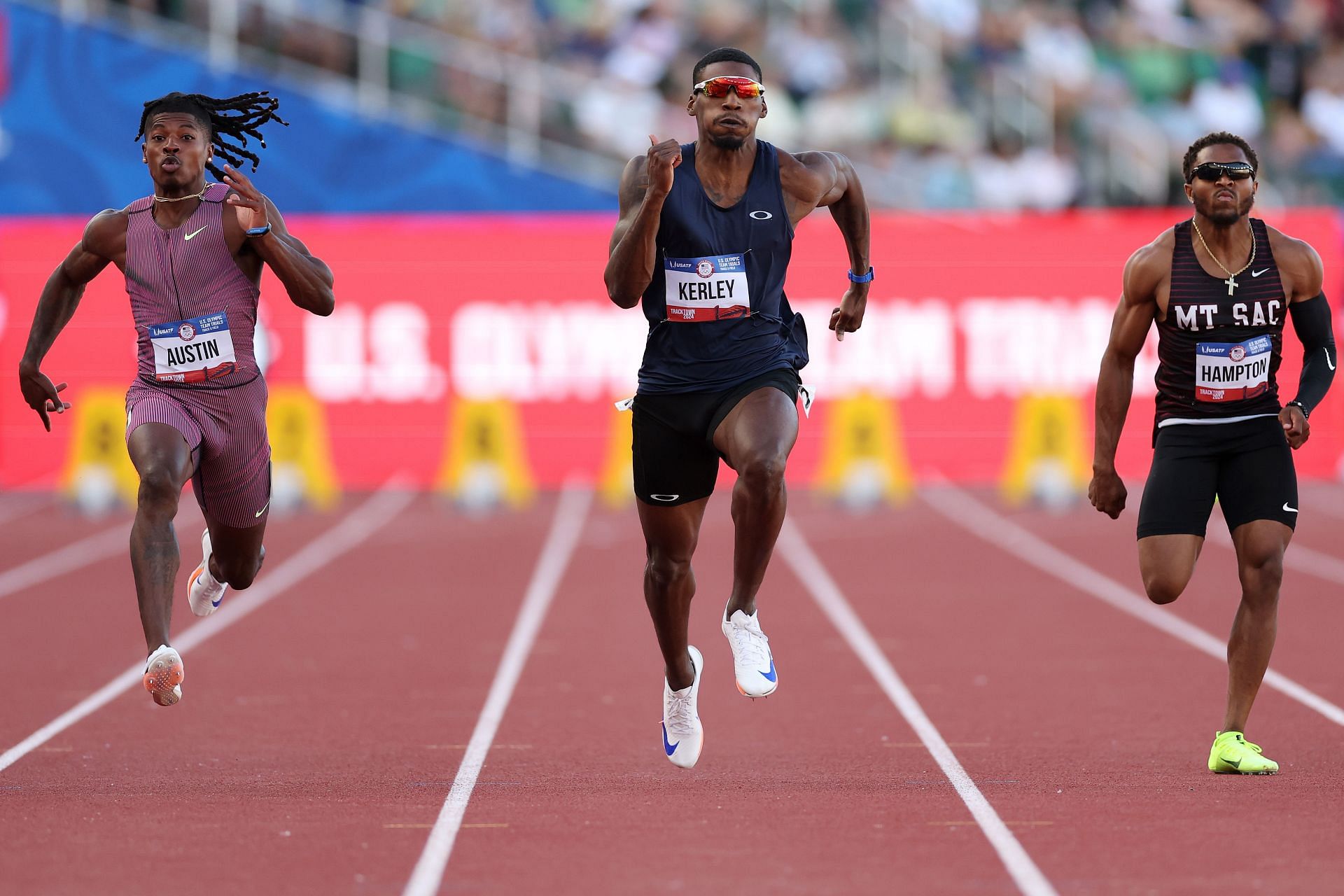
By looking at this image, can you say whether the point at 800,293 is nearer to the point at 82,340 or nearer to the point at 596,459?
the point at 596,459

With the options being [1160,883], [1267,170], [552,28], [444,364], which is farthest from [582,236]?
[1160,883]

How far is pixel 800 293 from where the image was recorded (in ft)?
62.4

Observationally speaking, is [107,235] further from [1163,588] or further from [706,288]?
[1163,588]

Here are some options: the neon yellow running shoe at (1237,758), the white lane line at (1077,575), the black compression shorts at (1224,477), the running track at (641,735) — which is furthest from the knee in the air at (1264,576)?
the white lane line at (1077,575)

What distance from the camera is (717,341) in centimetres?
624

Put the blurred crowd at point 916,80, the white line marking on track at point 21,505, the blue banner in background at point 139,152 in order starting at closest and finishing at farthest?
the white line marking on track at point 21,505, the blurred crowd at point 916,80, the blue banner in background at point 139,152

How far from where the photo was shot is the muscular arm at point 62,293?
6629 mm

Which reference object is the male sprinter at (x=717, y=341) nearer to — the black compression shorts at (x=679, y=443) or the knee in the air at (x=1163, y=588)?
the black compression shorts at (x=679, y=443)

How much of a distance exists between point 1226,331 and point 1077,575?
677cm

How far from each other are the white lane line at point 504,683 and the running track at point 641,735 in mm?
23

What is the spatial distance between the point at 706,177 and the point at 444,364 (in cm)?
1309

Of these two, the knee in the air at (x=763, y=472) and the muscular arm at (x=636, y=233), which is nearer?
the muscular arm at (x=636, y=233)

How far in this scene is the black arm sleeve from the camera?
643 centimetres

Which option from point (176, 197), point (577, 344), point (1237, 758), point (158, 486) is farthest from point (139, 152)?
point (1237, 758)
